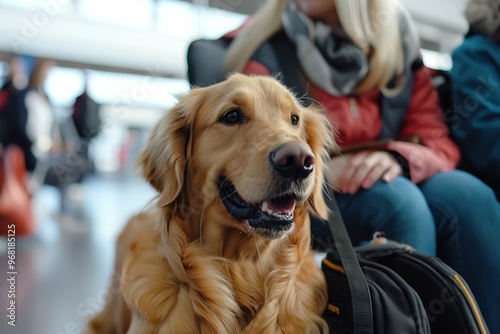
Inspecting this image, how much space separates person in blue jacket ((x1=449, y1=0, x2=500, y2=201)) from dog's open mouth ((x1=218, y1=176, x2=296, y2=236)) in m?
0.75

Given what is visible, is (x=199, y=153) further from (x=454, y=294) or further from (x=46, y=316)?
(x=46, y=316)

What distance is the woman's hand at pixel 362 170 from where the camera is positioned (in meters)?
1.17

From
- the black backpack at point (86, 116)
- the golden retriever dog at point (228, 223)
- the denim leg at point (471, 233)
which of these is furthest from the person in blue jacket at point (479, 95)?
the black backpack at point (86, 116)

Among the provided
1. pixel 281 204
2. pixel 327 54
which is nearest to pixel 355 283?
pixel 281 204

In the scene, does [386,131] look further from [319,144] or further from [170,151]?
[170,151]

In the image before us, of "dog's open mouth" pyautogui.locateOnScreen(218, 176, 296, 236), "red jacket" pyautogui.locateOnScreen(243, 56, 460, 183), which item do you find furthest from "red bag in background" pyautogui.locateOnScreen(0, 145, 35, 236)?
"dog's open mouth" pyautogui.locateOnScreen(218, 176, 296, 236)

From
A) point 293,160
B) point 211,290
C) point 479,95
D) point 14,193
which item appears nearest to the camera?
point 293,160

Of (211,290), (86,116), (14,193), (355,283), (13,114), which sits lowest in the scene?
(86,116)

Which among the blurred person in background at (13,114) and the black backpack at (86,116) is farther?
the black backpack at (86,116)

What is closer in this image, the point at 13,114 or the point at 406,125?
the point at 406,125

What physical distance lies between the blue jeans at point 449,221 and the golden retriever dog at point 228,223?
0.20 metres

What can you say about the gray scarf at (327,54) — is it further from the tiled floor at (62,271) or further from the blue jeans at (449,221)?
the tiled floor at (62,271)

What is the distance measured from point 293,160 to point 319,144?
356 mm

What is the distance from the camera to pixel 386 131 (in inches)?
53.0
